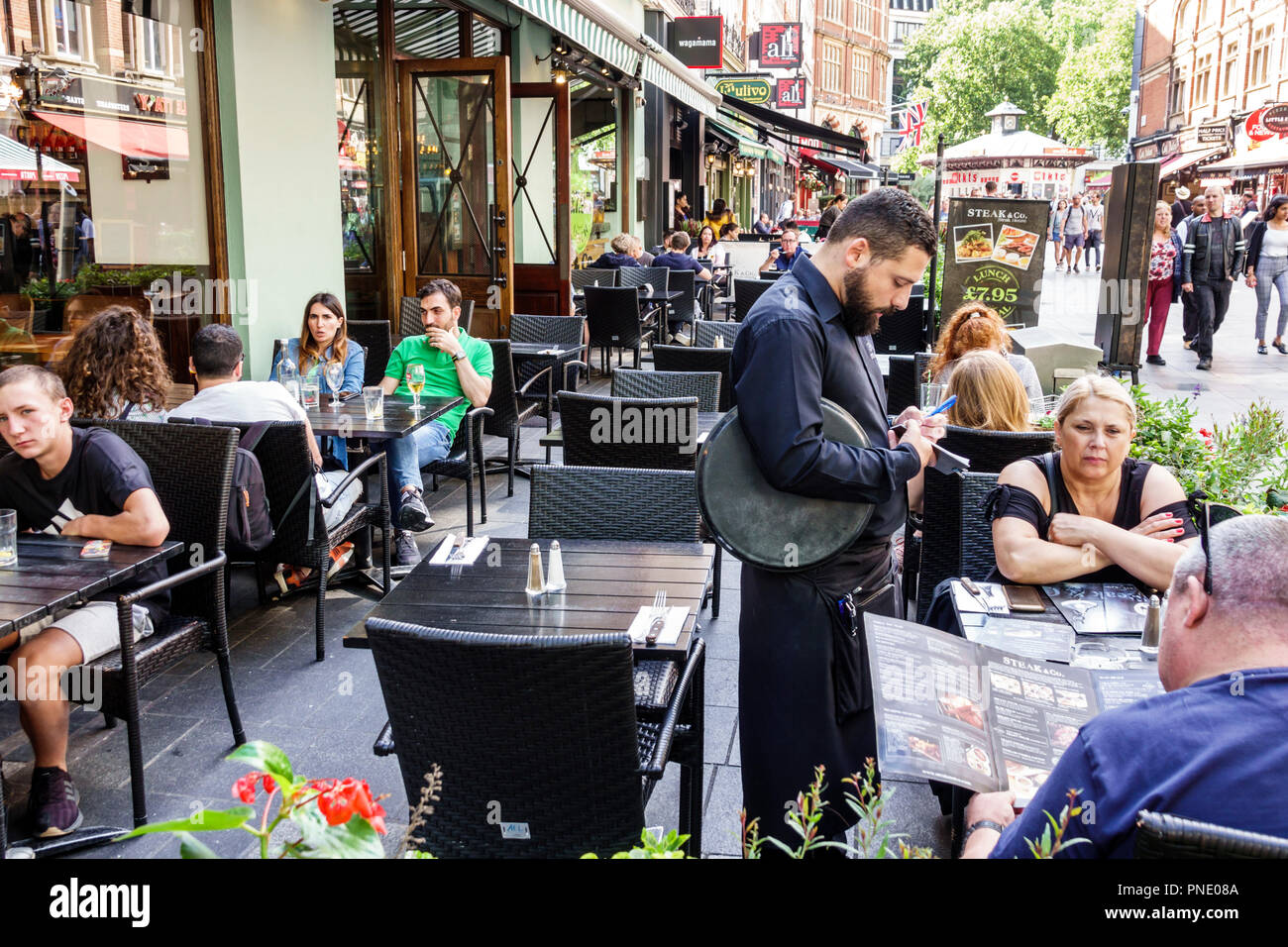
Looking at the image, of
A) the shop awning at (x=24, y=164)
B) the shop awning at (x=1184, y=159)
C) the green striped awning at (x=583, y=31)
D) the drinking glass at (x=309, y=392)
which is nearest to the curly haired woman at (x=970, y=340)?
the drinking glass at (x=309, y=392)

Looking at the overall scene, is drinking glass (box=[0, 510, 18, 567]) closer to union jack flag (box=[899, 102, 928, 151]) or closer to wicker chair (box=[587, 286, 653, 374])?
wicker chair (box=[587, 286, 653, 374])

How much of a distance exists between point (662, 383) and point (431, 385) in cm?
148

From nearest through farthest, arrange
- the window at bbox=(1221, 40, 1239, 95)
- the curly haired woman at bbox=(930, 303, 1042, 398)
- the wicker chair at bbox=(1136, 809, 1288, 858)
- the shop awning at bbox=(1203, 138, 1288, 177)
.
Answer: the wicker chair at bbox=(1136, 809, 1288, 858) → the curly haired woman at bbox=(930, 303, 1042, 398) → the shop awning at bbox=(1203, 138, 1288, 177) → the window at bbox=(1221, 40, 1239, 95)

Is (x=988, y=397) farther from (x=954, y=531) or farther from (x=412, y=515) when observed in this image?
(x=412, y=515)

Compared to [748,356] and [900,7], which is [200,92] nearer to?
[748,356]

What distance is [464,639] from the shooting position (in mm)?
2096

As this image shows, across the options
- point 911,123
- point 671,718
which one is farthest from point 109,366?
point 911,123

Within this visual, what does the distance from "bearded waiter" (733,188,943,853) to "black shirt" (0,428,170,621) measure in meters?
2.04

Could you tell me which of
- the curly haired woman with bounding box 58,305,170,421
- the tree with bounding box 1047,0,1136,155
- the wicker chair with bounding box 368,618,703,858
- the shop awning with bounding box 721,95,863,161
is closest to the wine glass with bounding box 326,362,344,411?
the curly haired woman with bounding box 58,305,170,421

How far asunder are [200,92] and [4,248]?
174 cm

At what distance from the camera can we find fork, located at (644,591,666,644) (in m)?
2.70

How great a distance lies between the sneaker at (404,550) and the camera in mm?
5555

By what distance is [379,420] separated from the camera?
5.23 meters

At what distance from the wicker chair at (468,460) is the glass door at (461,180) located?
3370 millimetres
